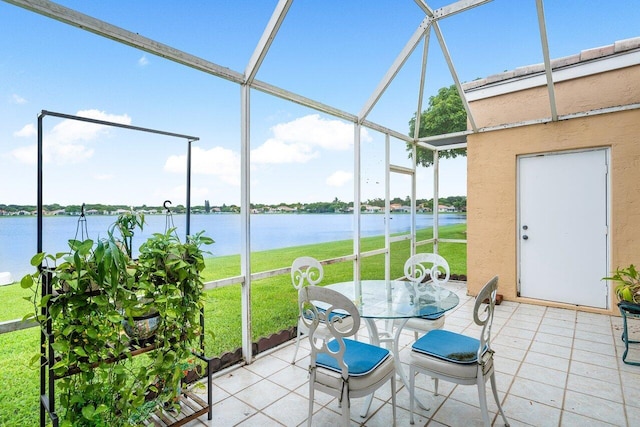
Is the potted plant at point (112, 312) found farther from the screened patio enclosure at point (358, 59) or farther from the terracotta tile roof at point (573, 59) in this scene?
the terracotta tile roof at point (573, 59)

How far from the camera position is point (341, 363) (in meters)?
1.73

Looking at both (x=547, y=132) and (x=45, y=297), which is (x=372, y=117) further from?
(x=45, y=297)

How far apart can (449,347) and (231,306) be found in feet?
8.13

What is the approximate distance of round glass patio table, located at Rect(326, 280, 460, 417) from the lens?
213 centimetres

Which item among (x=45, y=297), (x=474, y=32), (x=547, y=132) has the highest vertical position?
(x=474, y=32)

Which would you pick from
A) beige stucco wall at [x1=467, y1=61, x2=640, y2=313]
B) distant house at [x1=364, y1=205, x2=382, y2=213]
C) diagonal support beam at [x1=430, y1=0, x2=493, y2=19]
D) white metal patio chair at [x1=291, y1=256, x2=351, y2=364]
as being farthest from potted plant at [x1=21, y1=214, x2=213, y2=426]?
beige stucco wall at [x1=467, y1=61, x2=640, y2=313]

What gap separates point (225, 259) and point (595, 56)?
203 inches

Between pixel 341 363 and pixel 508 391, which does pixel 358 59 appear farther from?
pixel 508 391

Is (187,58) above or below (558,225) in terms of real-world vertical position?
above

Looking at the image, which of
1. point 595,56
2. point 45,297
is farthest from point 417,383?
point 595,56

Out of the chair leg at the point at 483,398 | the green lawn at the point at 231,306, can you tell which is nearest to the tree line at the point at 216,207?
the green lawn at the point at 231,306

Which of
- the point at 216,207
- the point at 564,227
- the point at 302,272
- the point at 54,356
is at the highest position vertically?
the point at 216,207

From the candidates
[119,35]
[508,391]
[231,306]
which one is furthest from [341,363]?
[119,35]

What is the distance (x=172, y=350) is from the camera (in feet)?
6.16
